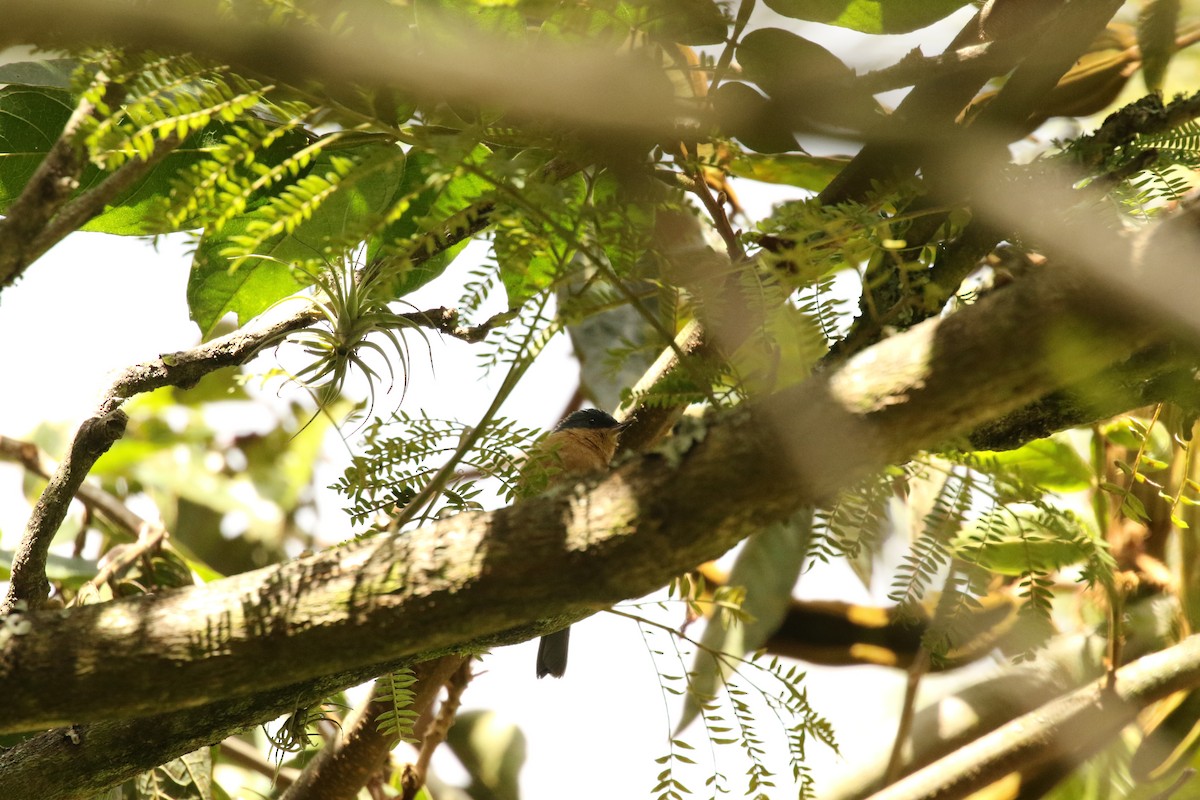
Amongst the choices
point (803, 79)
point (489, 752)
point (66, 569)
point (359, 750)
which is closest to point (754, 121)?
point (803, 79)

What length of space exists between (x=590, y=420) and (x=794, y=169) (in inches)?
37.2

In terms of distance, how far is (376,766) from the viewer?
5.84 feet

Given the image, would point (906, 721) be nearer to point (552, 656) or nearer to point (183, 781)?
point (552, 656)

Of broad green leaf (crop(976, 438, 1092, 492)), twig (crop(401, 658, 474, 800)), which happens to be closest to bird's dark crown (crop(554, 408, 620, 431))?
twig (crop(401, 658, 474, 800))

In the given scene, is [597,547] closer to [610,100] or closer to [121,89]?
[610,100]

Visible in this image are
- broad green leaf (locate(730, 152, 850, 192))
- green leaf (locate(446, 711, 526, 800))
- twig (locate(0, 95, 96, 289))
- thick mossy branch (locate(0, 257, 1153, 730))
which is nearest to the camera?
thick mossy branch (locate(0, 257, 1153, 730))

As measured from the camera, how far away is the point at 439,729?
6.44 feet

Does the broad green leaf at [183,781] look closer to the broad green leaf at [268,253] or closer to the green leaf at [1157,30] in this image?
the broad green leaf at [268,253]

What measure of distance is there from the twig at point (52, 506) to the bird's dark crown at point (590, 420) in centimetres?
115

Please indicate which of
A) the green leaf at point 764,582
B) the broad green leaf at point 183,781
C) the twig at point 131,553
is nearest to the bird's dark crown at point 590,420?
the green leaf at point 764,582

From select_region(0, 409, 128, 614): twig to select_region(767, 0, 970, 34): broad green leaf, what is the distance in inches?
44.0

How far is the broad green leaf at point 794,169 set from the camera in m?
1.68

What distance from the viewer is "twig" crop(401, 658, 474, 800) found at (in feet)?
6.37

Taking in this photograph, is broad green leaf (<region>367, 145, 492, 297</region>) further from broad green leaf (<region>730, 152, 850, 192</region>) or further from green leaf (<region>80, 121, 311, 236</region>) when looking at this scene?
broad green leaf (<region>730, 152, 850, 192</region>)
